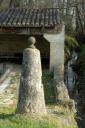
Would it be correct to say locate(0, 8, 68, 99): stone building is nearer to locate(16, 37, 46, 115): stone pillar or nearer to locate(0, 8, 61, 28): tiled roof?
locate(0, 8, 61, 28): tiled roof

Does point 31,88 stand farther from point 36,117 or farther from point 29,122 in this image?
point 29,122

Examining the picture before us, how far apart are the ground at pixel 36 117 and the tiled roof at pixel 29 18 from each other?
15.3 feet

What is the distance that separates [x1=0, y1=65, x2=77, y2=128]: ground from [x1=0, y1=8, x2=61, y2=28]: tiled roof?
4.66m

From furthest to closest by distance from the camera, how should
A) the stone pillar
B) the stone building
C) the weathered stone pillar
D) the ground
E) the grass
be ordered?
the weathered stone pillar → the stone building → the stone pillar → the ground → the grass

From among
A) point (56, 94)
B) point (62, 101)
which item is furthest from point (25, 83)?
point (56, 94)

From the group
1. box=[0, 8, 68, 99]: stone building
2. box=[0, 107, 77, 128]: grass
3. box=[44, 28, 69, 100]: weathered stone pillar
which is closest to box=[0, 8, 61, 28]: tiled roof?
box=[0, 8, 68, 99]: stone building

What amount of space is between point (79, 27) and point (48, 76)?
19.1 metres

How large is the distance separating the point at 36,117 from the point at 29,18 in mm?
11476

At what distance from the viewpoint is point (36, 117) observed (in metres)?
10.1

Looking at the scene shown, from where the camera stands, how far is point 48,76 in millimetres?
18953

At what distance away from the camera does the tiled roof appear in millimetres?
19672

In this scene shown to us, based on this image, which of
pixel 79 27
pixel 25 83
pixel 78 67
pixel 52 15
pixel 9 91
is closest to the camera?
pixel 25 83

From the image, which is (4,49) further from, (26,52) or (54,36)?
(26,52)

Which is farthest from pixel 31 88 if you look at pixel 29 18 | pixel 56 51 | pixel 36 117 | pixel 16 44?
pixel 16 44
